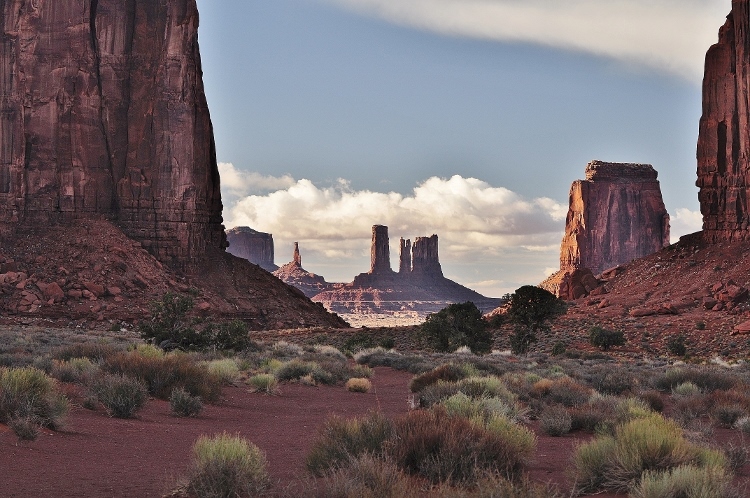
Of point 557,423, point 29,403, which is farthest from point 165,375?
point 557,423

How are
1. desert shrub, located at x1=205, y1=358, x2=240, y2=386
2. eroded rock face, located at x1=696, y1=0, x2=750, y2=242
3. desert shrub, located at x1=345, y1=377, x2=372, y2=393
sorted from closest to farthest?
desert shrub, located at x1=205, y1=358, x2=240, y2=386
desert shrub, located at x1=345, y1=377, x2=372, y2=393
eroded rock face, located at x1=696, y1=0, x2=750, y2=242

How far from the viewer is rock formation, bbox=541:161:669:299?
14212 centimetres

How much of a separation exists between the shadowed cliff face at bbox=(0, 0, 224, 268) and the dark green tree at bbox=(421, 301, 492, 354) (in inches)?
1106

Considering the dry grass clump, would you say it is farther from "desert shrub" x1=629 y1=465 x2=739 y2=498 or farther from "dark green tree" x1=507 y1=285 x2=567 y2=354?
"dark green tree" x1=507 y1=285 x2=567 y2=354

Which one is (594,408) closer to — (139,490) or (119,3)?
(139,490)

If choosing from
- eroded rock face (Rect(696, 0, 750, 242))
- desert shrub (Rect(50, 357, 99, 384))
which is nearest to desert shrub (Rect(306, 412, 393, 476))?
desert shrub (Rect(50, 357, 99, 384))

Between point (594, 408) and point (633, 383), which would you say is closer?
point (594, 408)

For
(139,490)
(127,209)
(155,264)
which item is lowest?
(139,490)

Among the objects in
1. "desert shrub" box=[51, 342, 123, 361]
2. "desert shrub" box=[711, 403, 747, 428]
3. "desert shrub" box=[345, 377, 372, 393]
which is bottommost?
"desert shrub" box=[711, 403, 747, 428]

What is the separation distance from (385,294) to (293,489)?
623 ft

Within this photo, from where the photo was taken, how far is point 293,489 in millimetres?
8320

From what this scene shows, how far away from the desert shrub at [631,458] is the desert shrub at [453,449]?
710 millimetres

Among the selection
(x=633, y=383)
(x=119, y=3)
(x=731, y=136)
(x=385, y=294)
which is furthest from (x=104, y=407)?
(x=385, y=294)

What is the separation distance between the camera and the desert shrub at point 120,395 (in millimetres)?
14031
